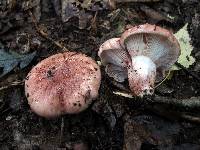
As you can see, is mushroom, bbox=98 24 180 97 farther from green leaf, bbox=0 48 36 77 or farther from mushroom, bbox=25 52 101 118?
green leaf, bbox=0 48 36 77

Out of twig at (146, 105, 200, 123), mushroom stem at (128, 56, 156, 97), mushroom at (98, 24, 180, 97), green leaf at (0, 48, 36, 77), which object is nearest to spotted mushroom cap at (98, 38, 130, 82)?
mushroom at (98, 24, 180, 97)

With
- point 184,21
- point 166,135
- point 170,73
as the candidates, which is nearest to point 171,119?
point 166,135

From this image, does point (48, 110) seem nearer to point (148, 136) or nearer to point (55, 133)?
point (55, 133)

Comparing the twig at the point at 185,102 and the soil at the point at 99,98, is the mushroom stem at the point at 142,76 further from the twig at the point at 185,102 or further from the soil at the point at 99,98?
the twig at the point at 185,102

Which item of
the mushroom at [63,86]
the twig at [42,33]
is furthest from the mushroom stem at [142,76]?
the twig at [42,33]

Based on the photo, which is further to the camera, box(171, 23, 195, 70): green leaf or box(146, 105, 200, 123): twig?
box(171, 23, 195, 70): green leaf

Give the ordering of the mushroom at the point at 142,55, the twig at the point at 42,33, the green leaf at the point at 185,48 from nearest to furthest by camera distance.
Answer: the mushroom at the point at 142,55 → the green leaf at the point at 185,48 → the twig at the point at 42,33

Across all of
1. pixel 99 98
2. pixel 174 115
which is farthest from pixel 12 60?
pixel 174 115
